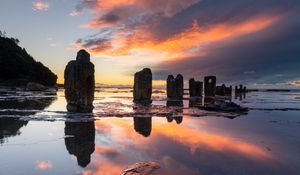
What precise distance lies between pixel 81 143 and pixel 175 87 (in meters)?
35.3

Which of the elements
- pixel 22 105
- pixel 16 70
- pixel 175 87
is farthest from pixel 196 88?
pixel 16 70

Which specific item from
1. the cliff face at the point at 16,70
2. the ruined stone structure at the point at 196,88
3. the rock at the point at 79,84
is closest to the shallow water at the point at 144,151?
the rock at the point at 79,84

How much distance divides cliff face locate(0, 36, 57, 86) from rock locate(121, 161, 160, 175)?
88.1 m

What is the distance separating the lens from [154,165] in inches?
222

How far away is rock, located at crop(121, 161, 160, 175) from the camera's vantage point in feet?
16.9

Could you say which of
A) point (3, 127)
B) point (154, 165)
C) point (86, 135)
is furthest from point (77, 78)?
point (154, 165)

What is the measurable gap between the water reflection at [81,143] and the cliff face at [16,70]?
273ft

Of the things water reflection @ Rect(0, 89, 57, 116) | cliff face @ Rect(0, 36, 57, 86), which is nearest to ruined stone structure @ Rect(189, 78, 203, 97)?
water reflection @ Rect(0, 89, 57, 116)

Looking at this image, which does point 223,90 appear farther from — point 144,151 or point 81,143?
point 144,151

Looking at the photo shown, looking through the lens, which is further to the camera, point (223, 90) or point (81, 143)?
point (223, 90)

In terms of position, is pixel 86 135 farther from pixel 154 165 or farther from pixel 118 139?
pixel 154 165

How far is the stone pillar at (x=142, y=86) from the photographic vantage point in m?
29.9

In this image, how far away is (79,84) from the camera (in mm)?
18625

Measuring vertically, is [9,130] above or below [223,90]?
below
